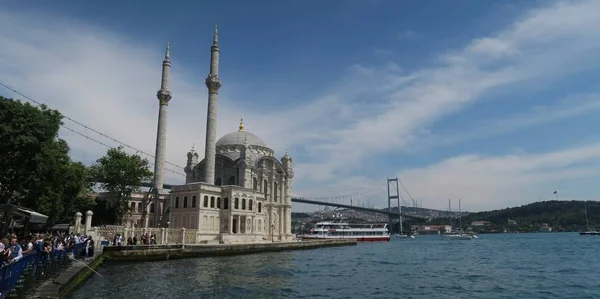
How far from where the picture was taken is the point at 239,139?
52.7m

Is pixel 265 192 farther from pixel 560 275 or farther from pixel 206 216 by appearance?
pixel 560 275

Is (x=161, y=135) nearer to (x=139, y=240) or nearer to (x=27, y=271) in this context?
(x=139, y=240)

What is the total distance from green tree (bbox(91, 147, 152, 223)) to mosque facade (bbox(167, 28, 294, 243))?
12.7ft

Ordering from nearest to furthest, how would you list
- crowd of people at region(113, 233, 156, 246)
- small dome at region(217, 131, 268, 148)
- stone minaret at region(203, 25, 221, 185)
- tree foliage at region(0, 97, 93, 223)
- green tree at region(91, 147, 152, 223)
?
tree foliage at region(0, 97, 93, 223), crowd of people at region(113, 233, 156, 246), green tree at region(91, 147, 152, 223), stone minaret at region(203, 25, 221, 185), small dome at region(217, 131, 268, 148)

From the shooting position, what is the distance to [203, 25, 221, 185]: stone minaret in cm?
4225

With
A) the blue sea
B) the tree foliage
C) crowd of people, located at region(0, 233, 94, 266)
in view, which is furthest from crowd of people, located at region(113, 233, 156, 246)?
crowd of people, located at region(0, 233, 94, 266)

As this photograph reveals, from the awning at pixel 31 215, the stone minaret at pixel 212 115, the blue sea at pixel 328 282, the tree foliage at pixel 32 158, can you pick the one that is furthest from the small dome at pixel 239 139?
the awning at pixel 31 215

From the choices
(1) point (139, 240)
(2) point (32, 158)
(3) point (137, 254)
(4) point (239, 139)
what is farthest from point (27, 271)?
(4) point (239, 139)

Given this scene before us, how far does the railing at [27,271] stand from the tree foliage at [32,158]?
12.8 m

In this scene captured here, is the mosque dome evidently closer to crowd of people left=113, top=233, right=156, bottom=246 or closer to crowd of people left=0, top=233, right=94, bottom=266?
crowd of people left=113, top=233, right=156, bottom=246

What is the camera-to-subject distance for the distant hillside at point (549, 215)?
5128 inches

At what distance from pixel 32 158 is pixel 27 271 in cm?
1835

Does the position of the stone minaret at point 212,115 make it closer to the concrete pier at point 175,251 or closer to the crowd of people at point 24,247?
the concrete pier at point 175,251

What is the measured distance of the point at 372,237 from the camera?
83.8 m
